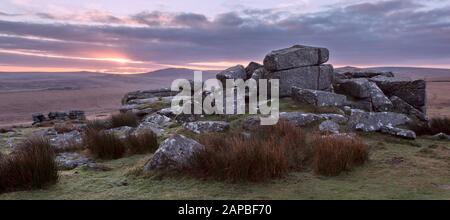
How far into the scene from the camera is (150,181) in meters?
7.42

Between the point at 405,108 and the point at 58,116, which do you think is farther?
the point at 58,116

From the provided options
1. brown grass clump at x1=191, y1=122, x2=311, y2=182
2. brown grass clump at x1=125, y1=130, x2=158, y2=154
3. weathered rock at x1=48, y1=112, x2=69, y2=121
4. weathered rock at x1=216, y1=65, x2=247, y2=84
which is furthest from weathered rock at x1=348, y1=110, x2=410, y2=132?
weathered rock at x1=48, y1=112, x2=69, y2=121

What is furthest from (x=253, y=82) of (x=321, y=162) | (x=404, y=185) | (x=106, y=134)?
(x=404, y=185)

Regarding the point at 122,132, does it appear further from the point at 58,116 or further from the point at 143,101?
the point at 58,116

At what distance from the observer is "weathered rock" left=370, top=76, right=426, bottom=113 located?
16.1 meters

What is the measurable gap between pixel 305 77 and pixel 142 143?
818 cm

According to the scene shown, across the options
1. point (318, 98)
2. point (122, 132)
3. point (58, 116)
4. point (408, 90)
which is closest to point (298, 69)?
point (318, 98)

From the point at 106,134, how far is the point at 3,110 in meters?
38.7

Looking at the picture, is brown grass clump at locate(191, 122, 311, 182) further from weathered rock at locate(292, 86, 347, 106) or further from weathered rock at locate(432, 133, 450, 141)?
weathered rock at locate(292, 86, 347, 106)

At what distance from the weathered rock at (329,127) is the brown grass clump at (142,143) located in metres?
4.40

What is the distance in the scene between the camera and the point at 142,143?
1039cm

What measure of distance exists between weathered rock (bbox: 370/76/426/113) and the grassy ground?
26.2 feet
